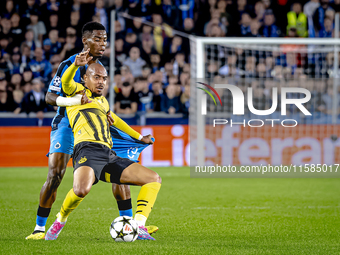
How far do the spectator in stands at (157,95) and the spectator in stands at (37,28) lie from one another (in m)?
3.35

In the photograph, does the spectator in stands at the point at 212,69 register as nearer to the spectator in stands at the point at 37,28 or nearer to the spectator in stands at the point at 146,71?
the spectator in stands at the point at 146,71

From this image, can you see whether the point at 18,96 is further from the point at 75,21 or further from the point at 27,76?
the point at 75,21

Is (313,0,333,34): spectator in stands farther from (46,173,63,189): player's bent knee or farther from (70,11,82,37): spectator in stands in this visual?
(46,173,63,189): player's bent knee

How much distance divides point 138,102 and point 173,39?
2.20 m

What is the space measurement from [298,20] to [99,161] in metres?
11.3

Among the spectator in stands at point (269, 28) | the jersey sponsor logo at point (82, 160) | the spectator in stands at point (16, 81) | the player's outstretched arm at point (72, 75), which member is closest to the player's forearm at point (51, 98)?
the player's outstretched arm at point (72, 75)

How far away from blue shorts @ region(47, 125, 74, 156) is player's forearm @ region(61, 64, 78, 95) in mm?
436

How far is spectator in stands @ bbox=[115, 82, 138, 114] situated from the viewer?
12.6 meters

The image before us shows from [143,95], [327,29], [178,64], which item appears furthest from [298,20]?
[143,95]

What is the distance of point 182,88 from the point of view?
13.2m

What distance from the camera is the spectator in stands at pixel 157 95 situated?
13.0 m

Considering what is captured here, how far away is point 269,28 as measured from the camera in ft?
48.7

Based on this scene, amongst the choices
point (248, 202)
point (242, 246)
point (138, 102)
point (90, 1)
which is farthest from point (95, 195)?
point (90, 1)

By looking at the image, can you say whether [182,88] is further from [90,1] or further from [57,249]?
[57,249]
